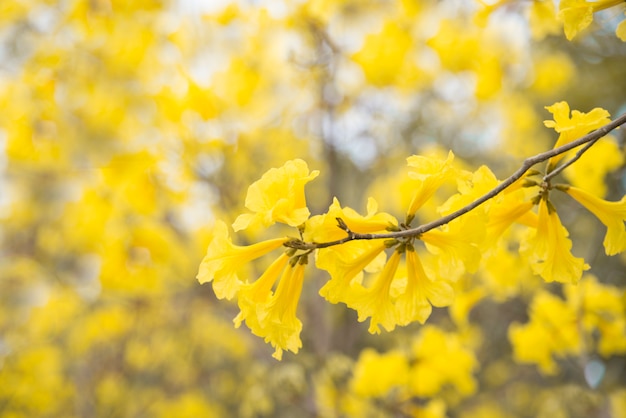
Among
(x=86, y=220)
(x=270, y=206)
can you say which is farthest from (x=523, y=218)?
(x=86, y=220)

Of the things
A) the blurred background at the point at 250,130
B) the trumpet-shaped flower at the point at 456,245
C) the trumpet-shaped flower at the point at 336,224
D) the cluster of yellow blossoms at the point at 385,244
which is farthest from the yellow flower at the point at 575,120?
the blurred background at the point at 250,130

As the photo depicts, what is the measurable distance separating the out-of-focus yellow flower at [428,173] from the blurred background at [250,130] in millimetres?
1205

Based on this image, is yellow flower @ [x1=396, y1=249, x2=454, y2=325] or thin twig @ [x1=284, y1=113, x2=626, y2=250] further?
yellow flower @ [x1=396, y1=249, x2=454, y2=325]

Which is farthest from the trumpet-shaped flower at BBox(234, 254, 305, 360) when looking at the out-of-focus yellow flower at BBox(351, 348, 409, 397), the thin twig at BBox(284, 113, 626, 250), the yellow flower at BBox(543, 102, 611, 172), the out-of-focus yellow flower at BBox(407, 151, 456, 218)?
the out-of-focus yellow flower at BBox(351, 348, 409, 397)

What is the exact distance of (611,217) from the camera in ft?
3.15

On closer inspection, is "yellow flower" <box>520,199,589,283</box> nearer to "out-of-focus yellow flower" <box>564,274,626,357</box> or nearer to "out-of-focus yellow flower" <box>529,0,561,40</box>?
"out-of-focus yellow flower" <box>529,0,561,40</box>

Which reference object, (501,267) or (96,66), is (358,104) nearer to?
(501,267)

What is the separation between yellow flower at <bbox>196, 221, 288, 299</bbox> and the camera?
2.94 ft

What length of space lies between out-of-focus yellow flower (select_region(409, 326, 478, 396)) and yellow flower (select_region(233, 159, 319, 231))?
1.49 m

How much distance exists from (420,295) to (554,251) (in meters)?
0.28

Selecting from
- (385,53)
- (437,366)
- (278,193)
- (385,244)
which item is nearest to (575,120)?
(385,244)

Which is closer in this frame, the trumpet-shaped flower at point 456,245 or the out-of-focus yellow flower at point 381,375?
the trumpet-shaped flower at point 456,245

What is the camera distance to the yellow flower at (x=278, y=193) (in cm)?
84

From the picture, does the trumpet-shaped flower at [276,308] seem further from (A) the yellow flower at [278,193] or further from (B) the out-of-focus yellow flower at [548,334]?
(B) the out-of-focus yellow flower at [548,334]
